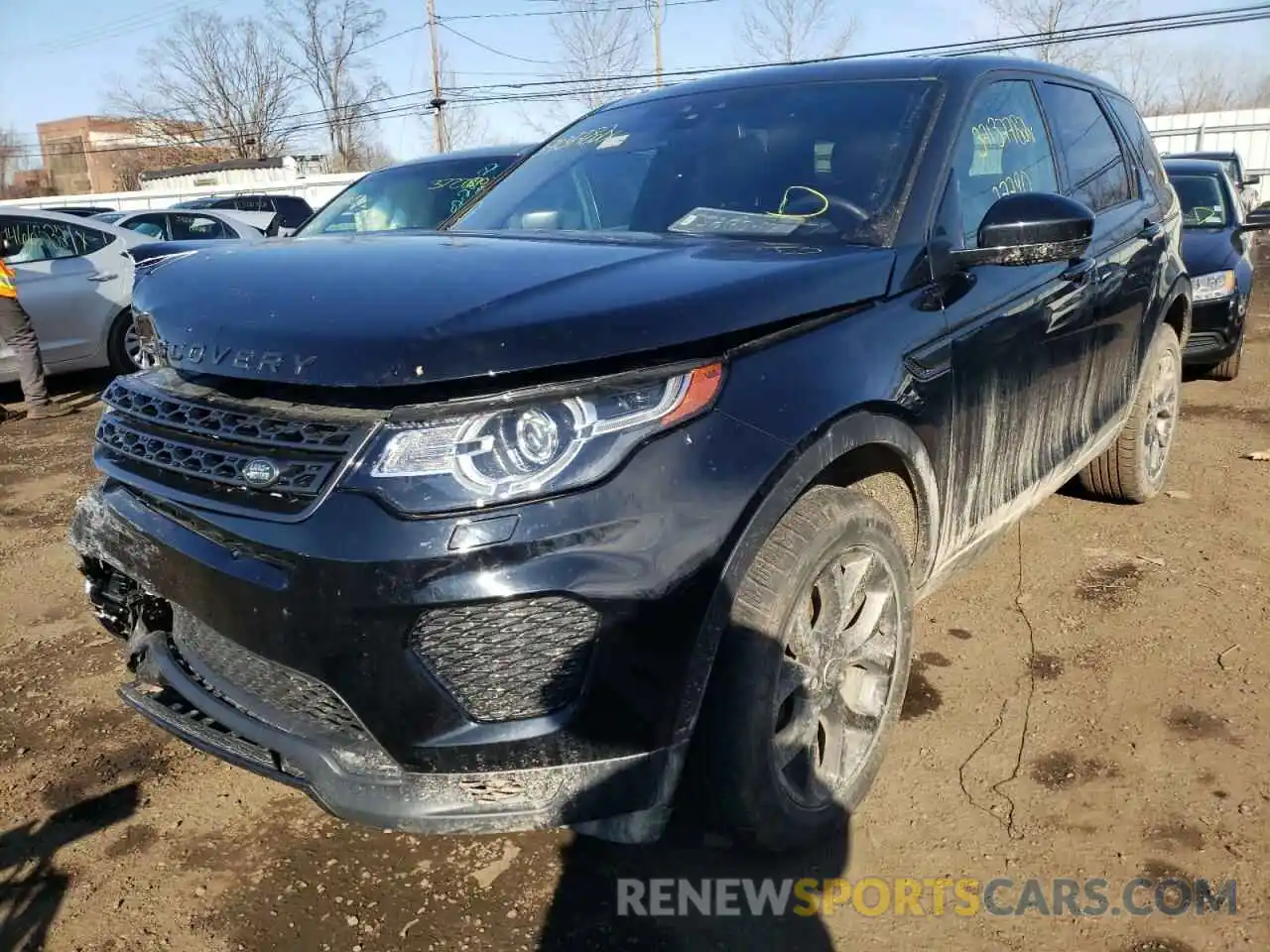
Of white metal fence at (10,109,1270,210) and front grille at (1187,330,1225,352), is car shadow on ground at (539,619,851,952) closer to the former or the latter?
front grille at (1187,330,1225,352)

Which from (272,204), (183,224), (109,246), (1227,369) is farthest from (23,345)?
(272,204)

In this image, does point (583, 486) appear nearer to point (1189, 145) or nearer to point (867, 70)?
point (867, 70)

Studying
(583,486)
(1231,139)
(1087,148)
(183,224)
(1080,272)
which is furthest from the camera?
(1231,139)

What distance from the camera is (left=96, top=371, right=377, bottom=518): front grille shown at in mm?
1807

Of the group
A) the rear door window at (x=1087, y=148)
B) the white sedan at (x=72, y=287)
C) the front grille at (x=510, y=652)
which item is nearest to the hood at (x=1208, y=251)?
the rear door window at (x=1087, y=148)

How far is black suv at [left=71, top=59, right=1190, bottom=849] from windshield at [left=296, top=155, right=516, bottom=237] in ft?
15.0

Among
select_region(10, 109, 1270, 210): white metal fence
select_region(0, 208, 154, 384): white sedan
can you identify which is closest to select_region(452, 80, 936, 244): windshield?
select_region(0, 208, 154, 384): white sedan

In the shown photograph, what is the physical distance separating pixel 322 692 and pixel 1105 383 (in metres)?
3.01

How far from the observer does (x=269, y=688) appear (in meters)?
1.99

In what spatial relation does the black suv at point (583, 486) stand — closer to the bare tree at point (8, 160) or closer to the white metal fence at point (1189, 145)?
the white metal fence at point (1189, 145)

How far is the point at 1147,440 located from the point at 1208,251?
10.9 ft

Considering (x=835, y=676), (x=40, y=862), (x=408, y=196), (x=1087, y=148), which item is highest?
(x=1087, y=148)

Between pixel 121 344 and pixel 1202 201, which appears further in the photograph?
pixel 121 344

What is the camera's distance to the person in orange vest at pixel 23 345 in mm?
6934
